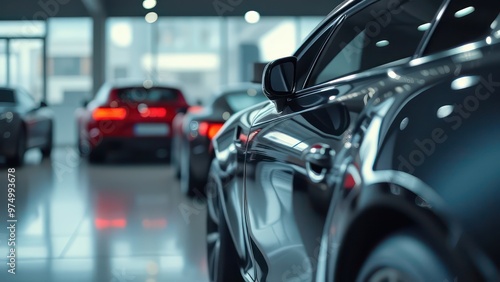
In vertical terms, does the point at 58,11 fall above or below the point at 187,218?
above

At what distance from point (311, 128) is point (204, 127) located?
226 inches

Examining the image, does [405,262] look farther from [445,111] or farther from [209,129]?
[209,129]

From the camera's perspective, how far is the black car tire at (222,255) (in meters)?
3.44

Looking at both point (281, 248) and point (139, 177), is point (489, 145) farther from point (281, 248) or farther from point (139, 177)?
point (139, 177)

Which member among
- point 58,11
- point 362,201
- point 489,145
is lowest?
point 362,201

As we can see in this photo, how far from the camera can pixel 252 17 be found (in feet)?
80.4

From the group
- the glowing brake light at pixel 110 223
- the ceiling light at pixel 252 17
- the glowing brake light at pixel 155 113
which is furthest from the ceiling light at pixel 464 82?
the ceiling light at pixel 252 17

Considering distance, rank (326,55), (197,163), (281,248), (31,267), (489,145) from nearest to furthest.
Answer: (489,145)
(281,248)
(326,55)
(31,267)
(197,163)

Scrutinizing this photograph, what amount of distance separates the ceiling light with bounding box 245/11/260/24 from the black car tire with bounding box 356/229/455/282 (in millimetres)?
22497

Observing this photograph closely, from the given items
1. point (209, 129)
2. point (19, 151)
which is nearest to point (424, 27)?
point (209, 129)

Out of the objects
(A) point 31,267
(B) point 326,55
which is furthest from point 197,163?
(B) point 326,55

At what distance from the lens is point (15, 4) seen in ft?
73.7

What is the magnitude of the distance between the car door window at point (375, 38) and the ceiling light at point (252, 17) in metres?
21.4

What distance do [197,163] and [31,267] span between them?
3408 millimetres
